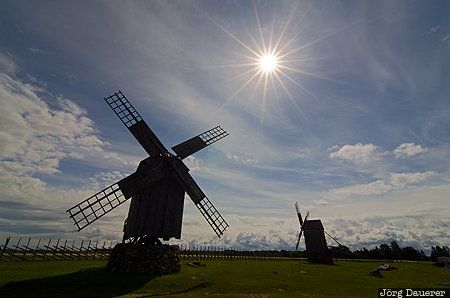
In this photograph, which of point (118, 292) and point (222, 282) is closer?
point (118, 292)

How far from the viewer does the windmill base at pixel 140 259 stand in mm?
14948

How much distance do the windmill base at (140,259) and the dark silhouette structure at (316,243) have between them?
25.1m

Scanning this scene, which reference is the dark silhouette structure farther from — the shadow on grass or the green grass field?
the shadow on grass

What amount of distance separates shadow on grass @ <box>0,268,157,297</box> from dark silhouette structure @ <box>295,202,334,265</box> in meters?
27.5

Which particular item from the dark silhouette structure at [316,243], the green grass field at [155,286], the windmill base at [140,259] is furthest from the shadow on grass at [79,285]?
the dark silhouette structure at [316,243]

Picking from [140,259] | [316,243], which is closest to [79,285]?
[140,259]

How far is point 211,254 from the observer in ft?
122

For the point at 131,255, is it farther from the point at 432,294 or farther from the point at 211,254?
the point at 211,254

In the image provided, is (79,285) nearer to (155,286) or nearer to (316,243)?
(155,286)

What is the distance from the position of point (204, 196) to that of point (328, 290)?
36.8 ft

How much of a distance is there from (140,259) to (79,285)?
4.06m

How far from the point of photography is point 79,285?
11.7 meters

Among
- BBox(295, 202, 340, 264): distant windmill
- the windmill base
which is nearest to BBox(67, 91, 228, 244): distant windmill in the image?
the windmill base

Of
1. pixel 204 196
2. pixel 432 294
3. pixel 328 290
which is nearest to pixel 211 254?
pixel 204 196
